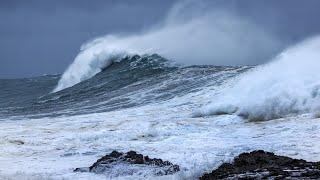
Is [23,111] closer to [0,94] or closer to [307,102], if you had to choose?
[307,102]

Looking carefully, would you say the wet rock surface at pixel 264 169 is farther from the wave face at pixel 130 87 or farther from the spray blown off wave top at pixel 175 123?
the wave face at pixel 130 87

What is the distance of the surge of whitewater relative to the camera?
16.0 meters

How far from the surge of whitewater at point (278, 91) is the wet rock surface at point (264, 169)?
616 cm

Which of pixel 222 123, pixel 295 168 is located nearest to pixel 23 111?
pixel 222 123

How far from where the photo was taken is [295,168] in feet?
26.8

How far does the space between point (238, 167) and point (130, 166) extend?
6.85ft

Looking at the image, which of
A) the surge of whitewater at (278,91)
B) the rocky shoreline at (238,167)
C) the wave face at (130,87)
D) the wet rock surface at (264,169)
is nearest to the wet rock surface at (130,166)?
the rocky shoreline at (238,167)

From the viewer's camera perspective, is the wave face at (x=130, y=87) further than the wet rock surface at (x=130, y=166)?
Yes

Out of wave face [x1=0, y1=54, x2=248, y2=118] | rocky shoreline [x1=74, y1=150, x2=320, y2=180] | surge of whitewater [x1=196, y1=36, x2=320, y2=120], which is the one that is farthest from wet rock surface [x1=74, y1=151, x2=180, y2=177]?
wave face [x1=0, y1=54, x2=248, y2=118]

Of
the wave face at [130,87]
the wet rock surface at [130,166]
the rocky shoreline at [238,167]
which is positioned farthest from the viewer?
the wave face at [130,87]

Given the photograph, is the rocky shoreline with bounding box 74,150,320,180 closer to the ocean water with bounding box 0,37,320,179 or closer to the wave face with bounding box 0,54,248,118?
the ocean water with bounding box 0,37,320,179

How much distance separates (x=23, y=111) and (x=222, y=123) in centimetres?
1263

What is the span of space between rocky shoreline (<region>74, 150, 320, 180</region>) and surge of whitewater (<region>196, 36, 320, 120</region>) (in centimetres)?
577

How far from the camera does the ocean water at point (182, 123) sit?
11.4 meters
